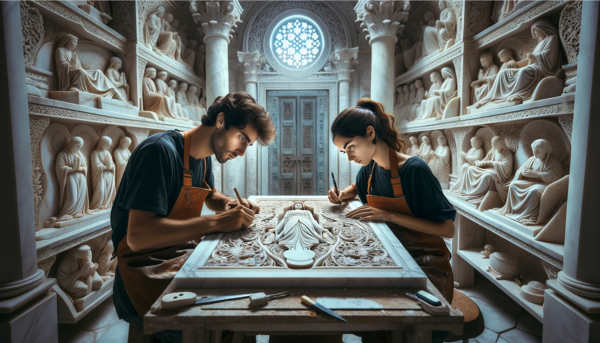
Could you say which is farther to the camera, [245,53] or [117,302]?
[245,53]

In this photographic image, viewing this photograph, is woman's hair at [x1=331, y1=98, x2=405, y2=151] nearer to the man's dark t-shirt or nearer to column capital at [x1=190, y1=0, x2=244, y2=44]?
the man's dark t-shirt

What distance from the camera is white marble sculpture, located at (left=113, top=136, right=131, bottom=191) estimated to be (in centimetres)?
395

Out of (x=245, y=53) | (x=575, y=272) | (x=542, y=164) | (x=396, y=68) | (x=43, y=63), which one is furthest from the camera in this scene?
(x=245, y=53)

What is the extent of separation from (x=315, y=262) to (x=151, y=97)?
14.9ft

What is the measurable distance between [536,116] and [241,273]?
3.44 metres

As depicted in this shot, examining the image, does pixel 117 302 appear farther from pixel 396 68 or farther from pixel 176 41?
pixel 396 68

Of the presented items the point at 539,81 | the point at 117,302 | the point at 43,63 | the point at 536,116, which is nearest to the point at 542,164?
the point at 536,116

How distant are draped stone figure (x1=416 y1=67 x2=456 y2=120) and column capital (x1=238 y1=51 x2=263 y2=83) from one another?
171 inches

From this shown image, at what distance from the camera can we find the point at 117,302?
5.54 ft

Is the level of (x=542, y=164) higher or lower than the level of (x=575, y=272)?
higher

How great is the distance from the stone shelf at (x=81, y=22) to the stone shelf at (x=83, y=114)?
103cm

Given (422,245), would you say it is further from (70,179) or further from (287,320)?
(70,179)

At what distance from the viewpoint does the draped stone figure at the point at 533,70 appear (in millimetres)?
3182

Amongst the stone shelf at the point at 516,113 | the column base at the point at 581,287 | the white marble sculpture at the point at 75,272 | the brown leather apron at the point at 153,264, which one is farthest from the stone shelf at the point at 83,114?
the stone shelf at the point at 516,113
